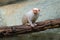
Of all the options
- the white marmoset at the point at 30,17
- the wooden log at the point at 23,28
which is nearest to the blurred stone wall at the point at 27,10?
the white marmoset at the point at 30,17

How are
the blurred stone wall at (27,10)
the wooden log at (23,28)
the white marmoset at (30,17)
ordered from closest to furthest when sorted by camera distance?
the wooden log at (23,28) < the white marmoset at (30,17) < the blurred stone wall at (27,10)

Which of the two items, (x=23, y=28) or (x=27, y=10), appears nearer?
(x=23, y=28)

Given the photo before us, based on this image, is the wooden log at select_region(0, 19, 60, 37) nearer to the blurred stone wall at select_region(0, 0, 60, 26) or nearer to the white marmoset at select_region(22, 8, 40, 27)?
the white marmoset at select_region(22, 8, 40, 27)

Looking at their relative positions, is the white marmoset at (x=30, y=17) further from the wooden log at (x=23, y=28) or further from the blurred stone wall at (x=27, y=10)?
the blurred stone wall at (x=27, y=10)

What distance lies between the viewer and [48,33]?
391 centimetres

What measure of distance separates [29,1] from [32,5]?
187 mm

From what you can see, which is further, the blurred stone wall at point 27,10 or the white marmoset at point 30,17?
the blurred stone wall at point 27,10

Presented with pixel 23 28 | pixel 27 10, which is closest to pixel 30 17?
pixel 23 28

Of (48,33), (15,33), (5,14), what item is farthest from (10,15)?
(15,33)

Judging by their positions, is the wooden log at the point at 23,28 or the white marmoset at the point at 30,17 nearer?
the wooden log at the point at 23,28

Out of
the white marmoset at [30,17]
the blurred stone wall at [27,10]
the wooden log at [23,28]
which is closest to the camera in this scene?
the wooden log at [23,28]

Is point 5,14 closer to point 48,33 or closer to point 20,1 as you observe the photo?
point 20,1

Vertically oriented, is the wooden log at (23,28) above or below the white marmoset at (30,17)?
below

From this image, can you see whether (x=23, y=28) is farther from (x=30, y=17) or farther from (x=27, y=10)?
(x=27, y=10)
